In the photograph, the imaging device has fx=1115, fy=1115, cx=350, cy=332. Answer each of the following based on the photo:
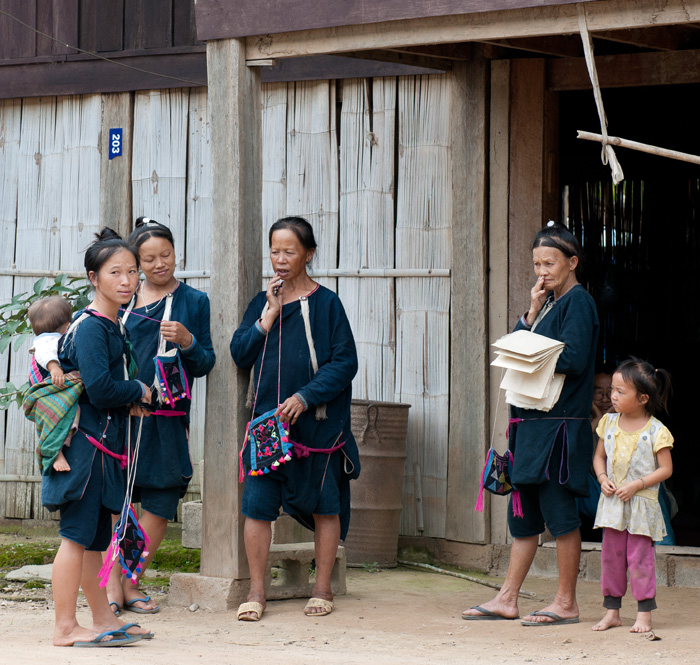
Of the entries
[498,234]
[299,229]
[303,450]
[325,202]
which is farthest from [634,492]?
[325,202]

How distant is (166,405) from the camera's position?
18.1ft

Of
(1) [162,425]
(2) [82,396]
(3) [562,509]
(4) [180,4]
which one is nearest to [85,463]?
(2) [82,396]

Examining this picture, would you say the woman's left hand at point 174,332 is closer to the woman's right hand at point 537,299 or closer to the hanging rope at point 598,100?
the woman's right hand at point 537,299

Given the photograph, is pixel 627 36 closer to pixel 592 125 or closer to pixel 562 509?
pixel 562 509

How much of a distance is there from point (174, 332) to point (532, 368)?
67.8 inches

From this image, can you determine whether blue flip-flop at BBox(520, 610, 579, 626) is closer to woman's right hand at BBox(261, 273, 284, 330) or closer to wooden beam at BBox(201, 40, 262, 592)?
wooden beam at BBox(201, 40, 262, 592)

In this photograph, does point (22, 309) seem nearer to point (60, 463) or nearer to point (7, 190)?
point (7, 190)

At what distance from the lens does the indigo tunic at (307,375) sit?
17.9 feet

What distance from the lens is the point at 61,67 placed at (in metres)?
7.73

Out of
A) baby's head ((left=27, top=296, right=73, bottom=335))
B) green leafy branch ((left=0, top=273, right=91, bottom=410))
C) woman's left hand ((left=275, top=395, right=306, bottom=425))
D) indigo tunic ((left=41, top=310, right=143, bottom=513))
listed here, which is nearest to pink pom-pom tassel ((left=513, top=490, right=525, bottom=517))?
woman's left hand ((left=275, top=395, right=306, bottom=425))

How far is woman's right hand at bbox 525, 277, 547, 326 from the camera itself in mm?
5320

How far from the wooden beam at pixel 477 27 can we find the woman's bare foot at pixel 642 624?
103 inches

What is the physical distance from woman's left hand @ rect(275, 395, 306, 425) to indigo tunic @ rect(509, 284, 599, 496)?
41.4 inches

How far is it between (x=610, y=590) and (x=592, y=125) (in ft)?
15.6
